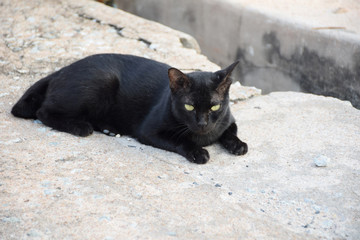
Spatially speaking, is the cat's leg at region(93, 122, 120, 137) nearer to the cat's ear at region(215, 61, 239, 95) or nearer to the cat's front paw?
the cat's front paw

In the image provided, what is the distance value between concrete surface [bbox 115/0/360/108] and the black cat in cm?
199

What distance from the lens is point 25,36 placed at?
17.1 ft

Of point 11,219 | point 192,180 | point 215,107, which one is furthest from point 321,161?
point 11,219

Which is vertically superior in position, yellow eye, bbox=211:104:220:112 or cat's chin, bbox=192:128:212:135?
yellow eye, bbox=211:104:220:112

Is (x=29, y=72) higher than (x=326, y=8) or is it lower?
lower

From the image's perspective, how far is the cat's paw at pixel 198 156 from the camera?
10.4 ft

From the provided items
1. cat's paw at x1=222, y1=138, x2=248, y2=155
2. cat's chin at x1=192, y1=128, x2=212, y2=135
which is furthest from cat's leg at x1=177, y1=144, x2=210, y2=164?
cat's paw at x1=222, y1=138, x2=248, y2=155

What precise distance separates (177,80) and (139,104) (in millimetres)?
570

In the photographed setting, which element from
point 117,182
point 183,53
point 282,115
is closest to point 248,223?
point 117,182

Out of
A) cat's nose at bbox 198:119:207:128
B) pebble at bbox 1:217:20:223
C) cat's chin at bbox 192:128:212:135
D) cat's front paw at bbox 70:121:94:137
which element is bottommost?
cat's front paw at bbox 70:121:94:137

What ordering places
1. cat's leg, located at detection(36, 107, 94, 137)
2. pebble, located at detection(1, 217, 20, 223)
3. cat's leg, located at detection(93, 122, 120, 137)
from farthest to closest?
cat's leg, located at detection(93, 122, 120, 137) < cat's leg, located at detection(36, 107, 94, 137) < pebble, located at detection(1, 217, 20, 223)

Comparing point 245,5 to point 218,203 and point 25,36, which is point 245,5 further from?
point 218,203

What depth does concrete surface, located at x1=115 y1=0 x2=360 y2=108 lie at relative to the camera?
16.1 feet

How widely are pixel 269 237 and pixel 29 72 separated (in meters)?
3.12
